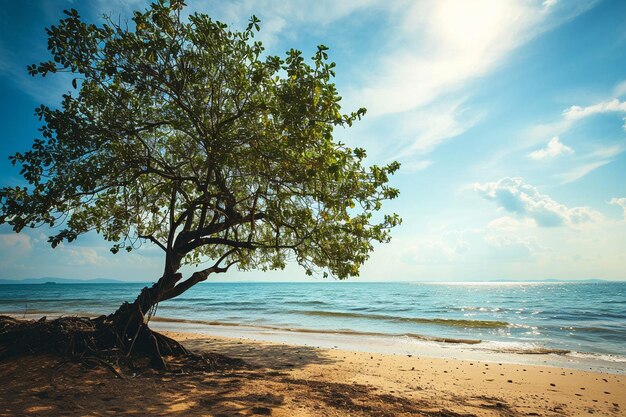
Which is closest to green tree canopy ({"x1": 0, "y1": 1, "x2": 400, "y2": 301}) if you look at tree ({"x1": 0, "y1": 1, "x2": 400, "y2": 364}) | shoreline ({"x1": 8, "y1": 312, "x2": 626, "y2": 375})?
tree ({"x1": 0, "y1": 1, "x2": 400, "y2": 364})

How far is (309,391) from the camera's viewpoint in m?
8.20

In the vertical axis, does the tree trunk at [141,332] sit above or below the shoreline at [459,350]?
above

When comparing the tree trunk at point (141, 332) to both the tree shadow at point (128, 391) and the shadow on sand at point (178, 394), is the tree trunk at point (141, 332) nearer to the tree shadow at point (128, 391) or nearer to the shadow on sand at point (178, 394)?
the tree shadow at point (128, 391)

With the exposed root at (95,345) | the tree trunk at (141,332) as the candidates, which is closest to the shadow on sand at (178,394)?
the exposed root at (95,345)

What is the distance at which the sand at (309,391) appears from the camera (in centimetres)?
661

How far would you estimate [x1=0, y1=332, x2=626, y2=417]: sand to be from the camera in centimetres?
661

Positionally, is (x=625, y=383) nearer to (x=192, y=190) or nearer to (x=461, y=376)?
(x=461, y=376)

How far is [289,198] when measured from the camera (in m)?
10.3

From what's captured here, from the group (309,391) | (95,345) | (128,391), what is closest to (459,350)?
(309,391)

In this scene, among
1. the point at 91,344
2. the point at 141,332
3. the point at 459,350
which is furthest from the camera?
the point at 459,350

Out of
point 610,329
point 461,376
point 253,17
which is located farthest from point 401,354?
point 610,329

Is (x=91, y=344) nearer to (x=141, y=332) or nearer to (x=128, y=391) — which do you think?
(x=141, y=332)

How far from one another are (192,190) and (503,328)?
2636 cm

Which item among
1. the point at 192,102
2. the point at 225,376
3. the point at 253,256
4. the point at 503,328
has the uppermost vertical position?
the point at 192,102
